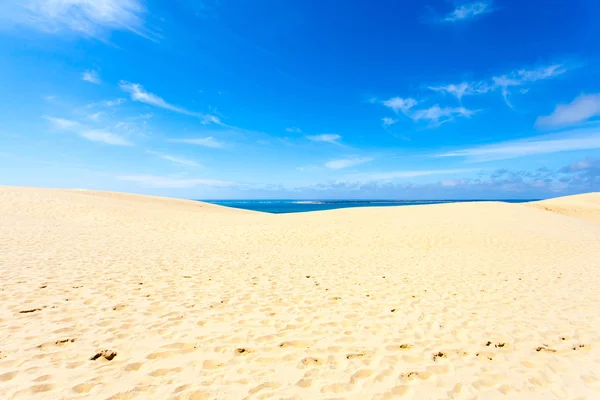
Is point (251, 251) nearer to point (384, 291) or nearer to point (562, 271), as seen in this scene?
point (384, 291)

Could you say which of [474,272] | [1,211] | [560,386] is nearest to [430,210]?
[474,272]

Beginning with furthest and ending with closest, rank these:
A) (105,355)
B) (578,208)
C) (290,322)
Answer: (578,208)
(290,322)
(105,355)

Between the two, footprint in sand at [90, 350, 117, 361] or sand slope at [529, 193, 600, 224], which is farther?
sand slope at [529, 193, 600, 224]

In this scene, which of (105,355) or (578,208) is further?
(578,208)

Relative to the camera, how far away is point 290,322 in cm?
574

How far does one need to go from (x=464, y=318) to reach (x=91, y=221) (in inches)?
955

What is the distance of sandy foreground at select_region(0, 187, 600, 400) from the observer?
382 cm

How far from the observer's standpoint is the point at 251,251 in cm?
1383

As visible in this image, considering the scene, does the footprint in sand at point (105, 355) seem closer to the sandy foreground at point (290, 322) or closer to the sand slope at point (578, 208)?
the sandy foreground at point (290, 322)

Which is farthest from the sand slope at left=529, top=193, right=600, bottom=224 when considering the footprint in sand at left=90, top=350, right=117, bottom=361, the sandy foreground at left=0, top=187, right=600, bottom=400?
the footprint in sand at left=90, top=350, right=117, bottom=361

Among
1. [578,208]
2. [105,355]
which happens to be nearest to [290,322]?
[105,355]

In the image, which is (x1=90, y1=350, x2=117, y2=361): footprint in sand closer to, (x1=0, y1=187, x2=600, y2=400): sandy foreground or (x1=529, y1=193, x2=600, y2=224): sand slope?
(x1=0, y1=187, x2=600, y2=400): sandy foreground

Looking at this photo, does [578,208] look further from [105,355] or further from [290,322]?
[105,355]

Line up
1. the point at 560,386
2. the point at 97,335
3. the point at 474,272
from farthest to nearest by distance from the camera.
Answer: the point at 474,272
the point at 97,335
the point at 560,386
